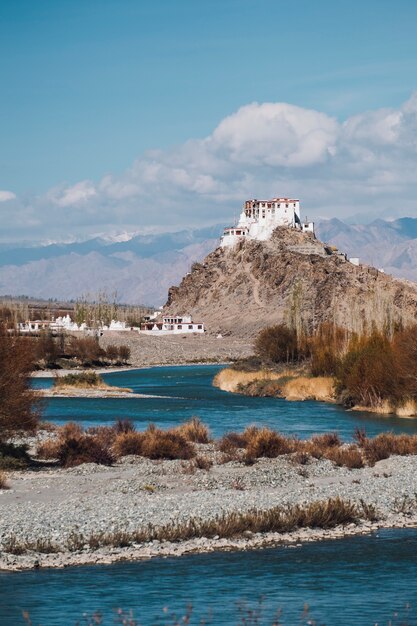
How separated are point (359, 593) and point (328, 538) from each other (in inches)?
172

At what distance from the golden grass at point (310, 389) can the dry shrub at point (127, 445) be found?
2954 cm

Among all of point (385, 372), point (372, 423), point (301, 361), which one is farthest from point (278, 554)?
point (301, 361)

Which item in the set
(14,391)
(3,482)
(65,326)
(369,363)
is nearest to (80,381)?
(369,363)

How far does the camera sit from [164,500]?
25547 mm

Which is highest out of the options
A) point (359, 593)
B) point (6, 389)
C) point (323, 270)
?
point (323, 270)

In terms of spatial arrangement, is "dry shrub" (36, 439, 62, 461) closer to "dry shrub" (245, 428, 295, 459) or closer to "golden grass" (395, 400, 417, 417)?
"dry shrub" (245, 428, 295, 459)

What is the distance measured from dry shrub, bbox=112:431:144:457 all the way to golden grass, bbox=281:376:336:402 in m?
29.5

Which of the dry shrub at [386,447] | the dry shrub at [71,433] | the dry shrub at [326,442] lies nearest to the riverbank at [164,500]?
the dry shrub at [386,447]

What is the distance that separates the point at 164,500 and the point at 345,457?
28.9 feet

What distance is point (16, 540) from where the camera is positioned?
68.6ft

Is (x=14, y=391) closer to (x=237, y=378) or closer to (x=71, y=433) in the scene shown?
(x=71, y=433)

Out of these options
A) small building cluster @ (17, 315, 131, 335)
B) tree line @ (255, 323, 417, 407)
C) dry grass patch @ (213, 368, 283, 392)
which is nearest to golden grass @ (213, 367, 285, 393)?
dry grass patch @ (213, 368, 283, 392)

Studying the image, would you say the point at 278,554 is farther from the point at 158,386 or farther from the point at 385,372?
the point at 158,386

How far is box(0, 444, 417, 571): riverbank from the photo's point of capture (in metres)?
20.9
